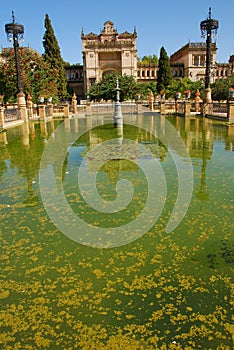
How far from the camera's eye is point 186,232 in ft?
12.6

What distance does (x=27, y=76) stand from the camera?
93.2 ft

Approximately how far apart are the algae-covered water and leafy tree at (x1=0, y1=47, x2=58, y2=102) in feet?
80.4

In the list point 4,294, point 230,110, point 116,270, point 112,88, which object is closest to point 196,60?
point 112,88

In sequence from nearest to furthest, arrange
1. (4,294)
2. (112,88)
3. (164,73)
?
(4,294)
(112,88)
(164,73)

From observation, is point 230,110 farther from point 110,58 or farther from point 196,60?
point 196,60

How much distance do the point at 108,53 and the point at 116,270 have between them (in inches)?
2319

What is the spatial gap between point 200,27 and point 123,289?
943 inches

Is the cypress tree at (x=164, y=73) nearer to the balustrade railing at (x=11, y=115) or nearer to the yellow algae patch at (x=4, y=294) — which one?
the balustrade railing at (x=11, y=115)

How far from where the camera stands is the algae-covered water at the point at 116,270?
2.29 m

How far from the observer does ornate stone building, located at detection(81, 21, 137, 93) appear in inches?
2201

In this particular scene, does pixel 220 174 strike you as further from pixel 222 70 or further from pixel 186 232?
pixel 222 70

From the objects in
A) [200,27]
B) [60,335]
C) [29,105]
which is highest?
[200,27]

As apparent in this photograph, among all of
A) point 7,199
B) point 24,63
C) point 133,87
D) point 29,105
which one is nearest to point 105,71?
point 133,87

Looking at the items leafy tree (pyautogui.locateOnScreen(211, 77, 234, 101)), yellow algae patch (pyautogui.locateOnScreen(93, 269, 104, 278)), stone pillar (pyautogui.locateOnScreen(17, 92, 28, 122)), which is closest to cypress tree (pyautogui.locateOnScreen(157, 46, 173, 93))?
leafy tree (pyautogui.locateOnScreen(211, 77, 234, 101))
